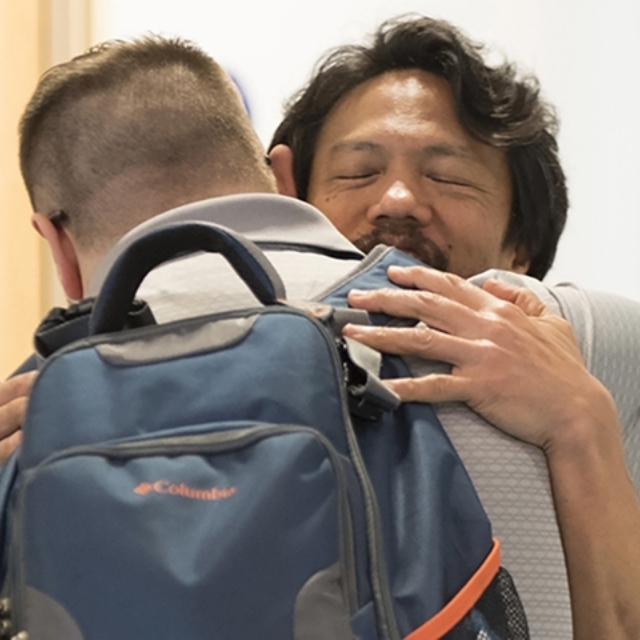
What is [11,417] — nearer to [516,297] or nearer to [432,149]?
[516,297]

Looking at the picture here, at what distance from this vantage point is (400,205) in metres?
1.20

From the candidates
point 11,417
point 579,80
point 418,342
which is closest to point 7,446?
point 11,417

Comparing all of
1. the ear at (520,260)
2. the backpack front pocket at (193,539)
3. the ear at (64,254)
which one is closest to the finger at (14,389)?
the ear at (64,254)

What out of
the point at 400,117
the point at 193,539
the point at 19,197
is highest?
the point at 400,117

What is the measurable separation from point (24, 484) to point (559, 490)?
0.39 metres

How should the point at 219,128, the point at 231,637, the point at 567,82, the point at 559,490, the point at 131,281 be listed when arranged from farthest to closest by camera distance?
the point at 567,82, the point at 219,128, the point at 559,490, the point at 131,281, the point at 231,637

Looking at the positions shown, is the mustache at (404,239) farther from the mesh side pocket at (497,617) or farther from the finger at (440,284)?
the mesh side pocket at (497,617)

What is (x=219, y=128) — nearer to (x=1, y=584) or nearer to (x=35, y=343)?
(x=35, y=343)

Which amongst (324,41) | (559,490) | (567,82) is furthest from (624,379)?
(324,41)

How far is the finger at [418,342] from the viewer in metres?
0.69

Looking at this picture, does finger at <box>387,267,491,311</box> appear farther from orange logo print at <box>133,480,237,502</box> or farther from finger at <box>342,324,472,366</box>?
orange logo print at <box>133,480,237,502</box>

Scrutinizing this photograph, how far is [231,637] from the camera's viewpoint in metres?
0.53

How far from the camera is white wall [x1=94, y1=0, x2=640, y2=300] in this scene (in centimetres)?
167

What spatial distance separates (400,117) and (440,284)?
543mm
